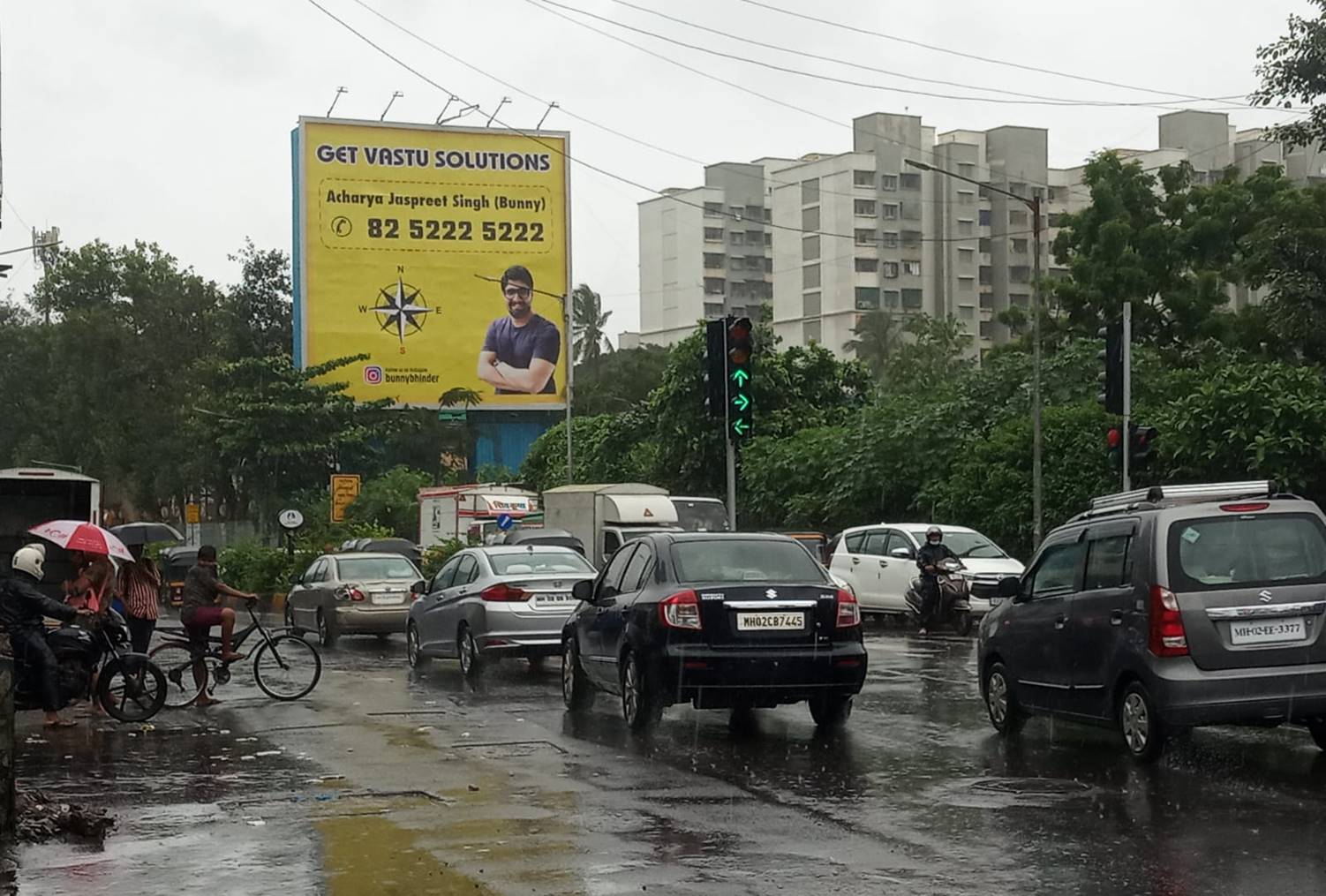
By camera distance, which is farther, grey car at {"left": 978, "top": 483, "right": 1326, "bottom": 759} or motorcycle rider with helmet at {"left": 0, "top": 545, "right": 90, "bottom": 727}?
motorcycle rider with helmet at {"left": 0, "top": 545, "right": 90, "bottom": 727}

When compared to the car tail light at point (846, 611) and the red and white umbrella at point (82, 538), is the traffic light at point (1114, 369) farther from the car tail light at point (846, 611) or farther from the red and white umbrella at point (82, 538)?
the red and white umbrella at point (82, 538)

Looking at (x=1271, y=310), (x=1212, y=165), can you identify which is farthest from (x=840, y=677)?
(x=1212, y=165)

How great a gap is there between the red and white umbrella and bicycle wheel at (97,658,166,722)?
113cm

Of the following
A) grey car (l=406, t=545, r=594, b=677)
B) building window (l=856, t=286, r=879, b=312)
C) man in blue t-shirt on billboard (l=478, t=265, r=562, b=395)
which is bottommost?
grey car (l=406, t=545, r=594, b=677)

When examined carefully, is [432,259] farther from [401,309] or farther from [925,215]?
[925,215]

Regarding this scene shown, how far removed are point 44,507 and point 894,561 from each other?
13368 mm

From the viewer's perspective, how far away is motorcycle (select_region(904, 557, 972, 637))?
2753 cm

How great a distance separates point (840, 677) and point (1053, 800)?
3.30m

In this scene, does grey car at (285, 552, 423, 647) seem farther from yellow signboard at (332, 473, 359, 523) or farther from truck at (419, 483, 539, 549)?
yellow signboard at (332, 473, 359, 523)

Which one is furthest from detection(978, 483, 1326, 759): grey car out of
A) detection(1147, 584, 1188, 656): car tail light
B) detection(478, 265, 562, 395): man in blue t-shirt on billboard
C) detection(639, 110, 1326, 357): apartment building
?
detection(639, 110, 1326, 357): apartment building

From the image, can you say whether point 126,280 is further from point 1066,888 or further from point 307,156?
point 1066,888

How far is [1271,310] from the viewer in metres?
39.3

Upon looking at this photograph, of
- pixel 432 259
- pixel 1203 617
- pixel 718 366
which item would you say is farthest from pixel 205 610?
pixel 432 259

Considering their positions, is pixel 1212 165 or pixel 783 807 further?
pixel 1212 165
